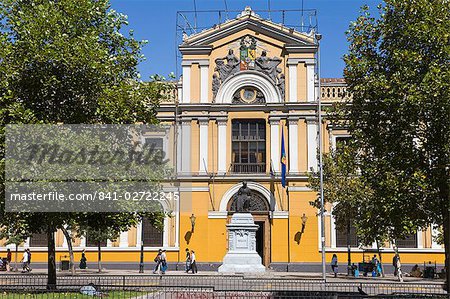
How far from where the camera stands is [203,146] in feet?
155

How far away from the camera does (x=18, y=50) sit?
23.9 m

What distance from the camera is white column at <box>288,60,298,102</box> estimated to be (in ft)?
155

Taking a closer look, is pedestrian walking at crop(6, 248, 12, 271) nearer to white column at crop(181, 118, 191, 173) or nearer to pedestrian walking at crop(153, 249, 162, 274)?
pedestrian walking at crop(153, 249, 162, 274)

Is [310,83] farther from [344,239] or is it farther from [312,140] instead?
[344,239]

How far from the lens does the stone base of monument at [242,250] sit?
35.0 metres

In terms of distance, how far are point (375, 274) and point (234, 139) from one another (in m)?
13.7

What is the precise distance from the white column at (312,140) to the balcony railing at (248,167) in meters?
3.42

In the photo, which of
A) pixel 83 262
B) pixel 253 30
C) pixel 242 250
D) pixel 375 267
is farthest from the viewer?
pixel 253 30

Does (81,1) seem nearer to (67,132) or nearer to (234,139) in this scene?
(67,132)

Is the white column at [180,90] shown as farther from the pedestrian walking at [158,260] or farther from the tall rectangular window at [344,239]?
the tall rectangular window at [344,239]

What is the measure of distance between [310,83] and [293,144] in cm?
473

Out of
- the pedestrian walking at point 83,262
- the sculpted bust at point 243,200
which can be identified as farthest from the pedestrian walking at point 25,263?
the sculpted bust at point 243,200

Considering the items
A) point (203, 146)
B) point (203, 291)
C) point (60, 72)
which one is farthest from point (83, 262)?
point (203, 291)

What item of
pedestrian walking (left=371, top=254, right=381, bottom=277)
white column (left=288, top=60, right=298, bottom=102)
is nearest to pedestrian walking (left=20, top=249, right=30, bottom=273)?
white column (left=288, top=60, right=298, bottom=102)
